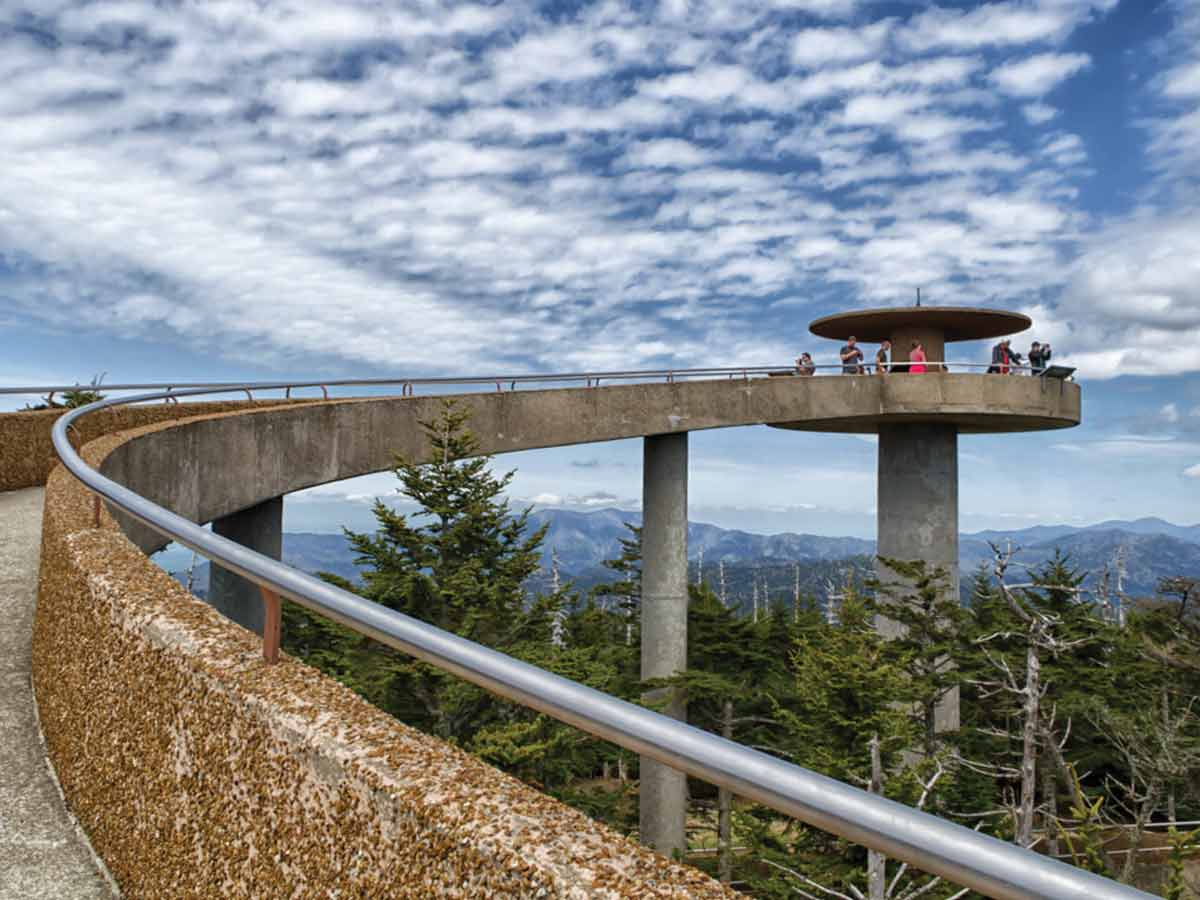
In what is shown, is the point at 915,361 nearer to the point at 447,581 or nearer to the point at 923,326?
the point at 923,326

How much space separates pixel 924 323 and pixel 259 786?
27.3 meters

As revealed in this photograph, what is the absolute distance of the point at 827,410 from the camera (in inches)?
1001

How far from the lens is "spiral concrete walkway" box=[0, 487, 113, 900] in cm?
377

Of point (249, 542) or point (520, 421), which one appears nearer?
point (249, 542)

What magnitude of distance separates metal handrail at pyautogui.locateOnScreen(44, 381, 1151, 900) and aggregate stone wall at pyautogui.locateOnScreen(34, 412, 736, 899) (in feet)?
1.24

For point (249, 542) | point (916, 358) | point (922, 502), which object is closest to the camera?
point (249, 542)

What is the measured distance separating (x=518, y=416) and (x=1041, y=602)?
24.4m

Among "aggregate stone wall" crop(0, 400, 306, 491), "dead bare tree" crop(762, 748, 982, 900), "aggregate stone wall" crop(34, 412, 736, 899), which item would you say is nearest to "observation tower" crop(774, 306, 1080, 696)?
"dead bare tree" crop(762, 748, 982, 900)

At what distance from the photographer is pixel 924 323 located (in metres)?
27.5

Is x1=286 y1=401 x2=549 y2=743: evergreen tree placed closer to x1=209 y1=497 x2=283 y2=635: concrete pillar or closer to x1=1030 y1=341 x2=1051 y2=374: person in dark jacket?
x1=209 y1=497 x2=283 y2=635: concrete pillar

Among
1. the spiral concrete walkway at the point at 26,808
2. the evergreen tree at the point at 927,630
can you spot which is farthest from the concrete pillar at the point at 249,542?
the evergreen tree at the point at 927,630

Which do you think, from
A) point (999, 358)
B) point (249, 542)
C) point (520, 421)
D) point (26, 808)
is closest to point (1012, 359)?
point (999, 358)

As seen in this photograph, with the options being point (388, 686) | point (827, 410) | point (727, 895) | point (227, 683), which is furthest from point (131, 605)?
point (827, 410)

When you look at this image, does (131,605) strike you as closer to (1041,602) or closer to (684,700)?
(684,700)
